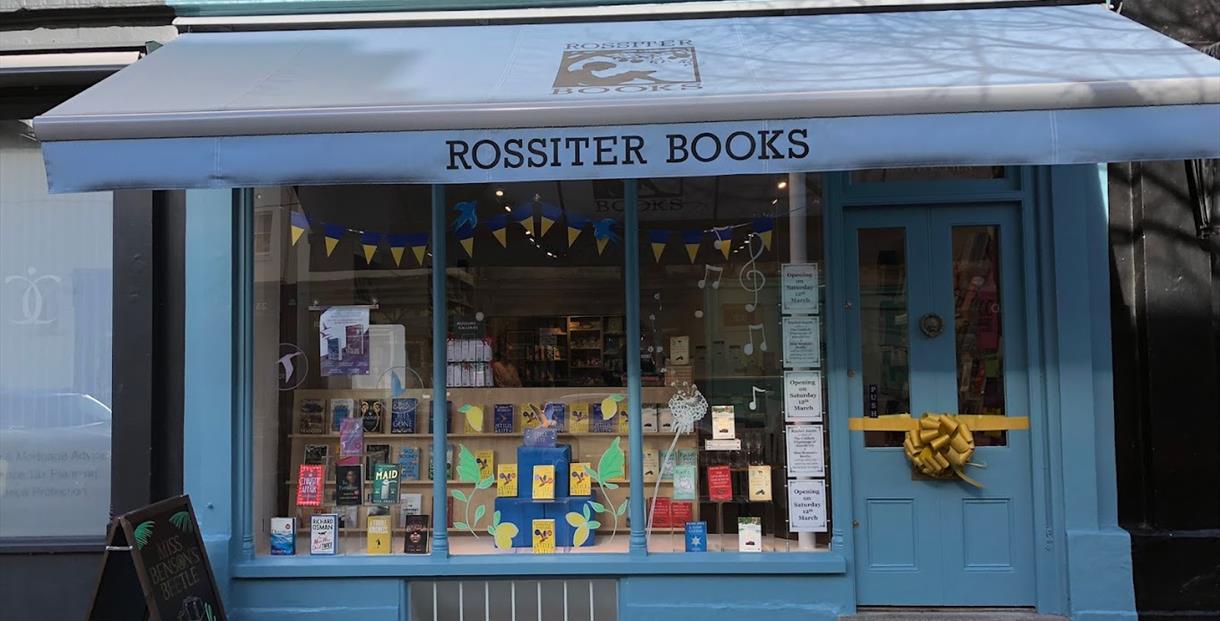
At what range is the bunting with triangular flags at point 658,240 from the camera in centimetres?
523

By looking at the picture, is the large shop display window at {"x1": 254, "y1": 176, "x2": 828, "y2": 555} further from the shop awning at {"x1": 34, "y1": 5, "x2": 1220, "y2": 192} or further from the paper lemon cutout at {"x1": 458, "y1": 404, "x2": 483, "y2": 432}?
the shop awning at {"x1": 34, "y1": 5, "x2": 1220, "y2": 192}

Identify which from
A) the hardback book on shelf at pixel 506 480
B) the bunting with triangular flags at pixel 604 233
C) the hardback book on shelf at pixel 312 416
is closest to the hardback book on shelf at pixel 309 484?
A: the hardback book on shelf at pixel 312 416

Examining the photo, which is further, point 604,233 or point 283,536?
point 604,233

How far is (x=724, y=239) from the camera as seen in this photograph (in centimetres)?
530

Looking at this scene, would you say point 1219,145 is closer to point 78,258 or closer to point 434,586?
point 434,586

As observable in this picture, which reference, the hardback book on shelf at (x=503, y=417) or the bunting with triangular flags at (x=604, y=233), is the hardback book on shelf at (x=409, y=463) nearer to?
the hardback book on shelf at (x=503, y=417)

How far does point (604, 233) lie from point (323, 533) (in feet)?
8.17

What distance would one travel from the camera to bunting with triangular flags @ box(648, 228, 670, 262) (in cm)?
523

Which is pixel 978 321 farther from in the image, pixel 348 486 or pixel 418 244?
pixel 348 486

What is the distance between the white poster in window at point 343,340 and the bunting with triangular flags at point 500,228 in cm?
94

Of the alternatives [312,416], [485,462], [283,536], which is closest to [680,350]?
[485,462]

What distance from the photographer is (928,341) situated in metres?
5.00

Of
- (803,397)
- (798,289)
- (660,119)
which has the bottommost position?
(803,397)

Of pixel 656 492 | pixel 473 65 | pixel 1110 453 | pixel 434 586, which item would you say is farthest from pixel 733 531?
pixel 473 65
